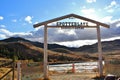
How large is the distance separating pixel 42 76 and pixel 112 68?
4775 mm

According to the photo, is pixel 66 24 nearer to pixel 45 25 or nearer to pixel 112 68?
pixel 45 25

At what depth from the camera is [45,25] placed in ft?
70.1

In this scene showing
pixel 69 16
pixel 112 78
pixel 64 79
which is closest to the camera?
pixel 112 78

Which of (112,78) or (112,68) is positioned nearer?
(112,78)

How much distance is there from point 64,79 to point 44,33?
3448mm

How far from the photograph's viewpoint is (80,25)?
22.0 metres

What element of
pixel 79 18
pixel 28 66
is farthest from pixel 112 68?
pixel 28 66

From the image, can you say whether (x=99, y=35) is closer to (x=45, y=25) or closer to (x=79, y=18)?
(x=79, y=18)

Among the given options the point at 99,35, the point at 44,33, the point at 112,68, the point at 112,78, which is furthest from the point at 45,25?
the point at 112,78

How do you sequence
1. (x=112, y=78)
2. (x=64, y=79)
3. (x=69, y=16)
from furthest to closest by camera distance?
(x=69, y=16), (x=64, y=79), (x=112, y=78)

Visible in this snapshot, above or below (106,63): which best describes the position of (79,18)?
above

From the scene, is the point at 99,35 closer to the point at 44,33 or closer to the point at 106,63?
the point at 106,63

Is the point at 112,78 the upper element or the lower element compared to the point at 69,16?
lower

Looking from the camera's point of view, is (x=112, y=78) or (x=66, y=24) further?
(x=66, y=24)
